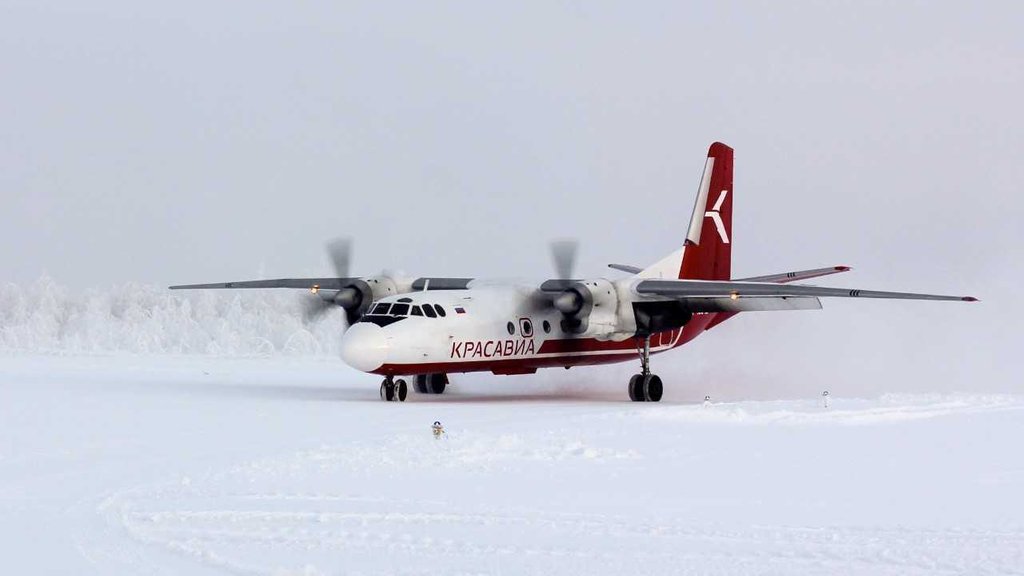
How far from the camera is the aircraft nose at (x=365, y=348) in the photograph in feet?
81.9

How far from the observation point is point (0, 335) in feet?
161

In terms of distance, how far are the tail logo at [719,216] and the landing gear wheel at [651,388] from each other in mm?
5873

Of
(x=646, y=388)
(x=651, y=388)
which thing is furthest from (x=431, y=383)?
(x=651, y=388)

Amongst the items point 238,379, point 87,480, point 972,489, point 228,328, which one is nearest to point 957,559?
point 972,489

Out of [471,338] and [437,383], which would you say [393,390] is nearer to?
[471,338]

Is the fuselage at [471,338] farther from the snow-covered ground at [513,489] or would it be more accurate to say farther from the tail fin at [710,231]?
the tail fin at [710,231]

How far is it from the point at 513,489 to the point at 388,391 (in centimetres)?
1352

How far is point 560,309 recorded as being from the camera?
92.1 feet

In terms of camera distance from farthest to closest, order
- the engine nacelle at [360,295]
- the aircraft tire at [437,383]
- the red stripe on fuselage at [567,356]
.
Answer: the aircraft tire at [437,383] → the engine nacelle at [360,295] → the red stripe on fuselage at [567,356]

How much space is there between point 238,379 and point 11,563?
24.9 metres

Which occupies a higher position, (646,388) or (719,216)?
(719,216)

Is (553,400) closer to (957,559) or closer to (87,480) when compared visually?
(87,480)

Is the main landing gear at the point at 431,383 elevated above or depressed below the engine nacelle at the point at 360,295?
below

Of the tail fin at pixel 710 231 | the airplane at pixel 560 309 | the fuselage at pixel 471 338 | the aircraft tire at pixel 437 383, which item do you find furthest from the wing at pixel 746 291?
the aircraft tire at pixel 437 383
